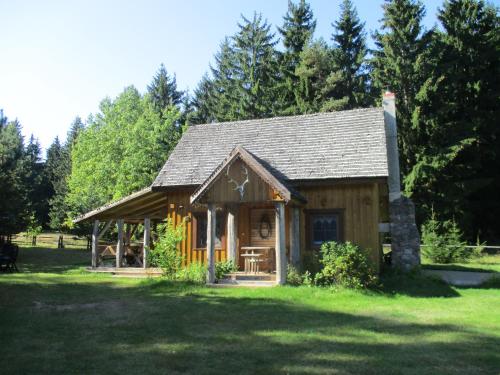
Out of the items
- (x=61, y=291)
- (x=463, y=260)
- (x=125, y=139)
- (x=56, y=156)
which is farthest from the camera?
(x=56, y=156)

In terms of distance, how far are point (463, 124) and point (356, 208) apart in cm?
1928

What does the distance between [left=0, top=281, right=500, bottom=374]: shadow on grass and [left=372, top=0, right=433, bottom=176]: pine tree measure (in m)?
22.7

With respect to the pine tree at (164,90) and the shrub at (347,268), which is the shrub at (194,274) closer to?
the shrub at (347,268)

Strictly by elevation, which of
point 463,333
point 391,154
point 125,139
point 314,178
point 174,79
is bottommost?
point 463,333

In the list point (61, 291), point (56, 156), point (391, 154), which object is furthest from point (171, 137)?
point (56, 156)

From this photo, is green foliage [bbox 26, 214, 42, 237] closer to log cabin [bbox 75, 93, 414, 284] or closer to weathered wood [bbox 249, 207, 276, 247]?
log cabin [bbox 75, 93, 414, 284]

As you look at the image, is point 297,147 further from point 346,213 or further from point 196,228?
point 196,228

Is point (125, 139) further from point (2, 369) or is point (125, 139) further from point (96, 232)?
point (2, 369)

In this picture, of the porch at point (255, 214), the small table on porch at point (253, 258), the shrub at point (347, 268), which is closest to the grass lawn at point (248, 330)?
the shrub at point (347, 268)

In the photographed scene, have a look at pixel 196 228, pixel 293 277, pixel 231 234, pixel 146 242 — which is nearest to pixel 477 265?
pixel 293 277

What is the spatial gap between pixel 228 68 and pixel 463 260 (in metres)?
30.5

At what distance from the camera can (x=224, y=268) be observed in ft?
49.5

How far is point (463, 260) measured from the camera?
2430 cm

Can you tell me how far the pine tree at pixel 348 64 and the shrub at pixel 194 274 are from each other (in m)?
24.0
